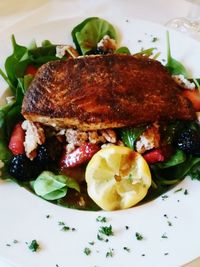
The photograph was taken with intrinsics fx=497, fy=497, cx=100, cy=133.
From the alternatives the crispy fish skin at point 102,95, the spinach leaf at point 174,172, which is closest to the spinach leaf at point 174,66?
the crispy fish skin at point 102,95

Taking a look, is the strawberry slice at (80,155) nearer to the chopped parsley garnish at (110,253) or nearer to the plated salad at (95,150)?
the plated salad at (95,150)

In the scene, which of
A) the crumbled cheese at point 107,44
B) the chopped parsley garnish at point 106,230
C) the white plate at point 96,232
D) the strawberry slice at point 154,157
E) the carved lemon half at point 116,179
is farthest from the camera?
the crumbled cheese at point 107,44

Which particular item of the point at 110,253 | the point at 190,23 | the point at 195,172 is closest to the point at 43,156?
the point at 110,253

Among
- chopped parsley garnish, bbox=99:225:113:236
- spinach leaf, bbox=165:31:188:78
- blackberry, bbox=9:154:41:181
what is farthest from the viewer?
spinach leaf, bbox=165:31:188:78

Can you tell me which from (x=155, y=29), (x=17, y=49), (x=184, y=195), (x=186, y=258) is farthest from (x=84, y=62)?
(x=186, y=258)

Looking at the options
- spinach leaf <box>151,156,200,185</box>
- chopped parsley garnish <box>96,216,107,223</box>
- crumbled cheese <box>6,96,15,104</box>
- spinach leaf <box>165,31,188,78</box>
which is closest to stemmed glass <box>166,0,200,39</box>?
spinach leaf <box>165,31,188,78</box>

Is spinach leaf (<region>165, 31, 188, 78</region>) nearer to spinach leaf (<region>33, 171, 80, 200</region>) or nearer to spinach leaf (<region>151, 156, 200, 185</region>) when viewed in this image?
spinach leaf (<region>151, 156, 200, 185</region>)

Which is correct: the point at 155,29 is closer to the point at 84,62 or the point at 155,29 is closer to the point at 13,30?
the point at 84,62
